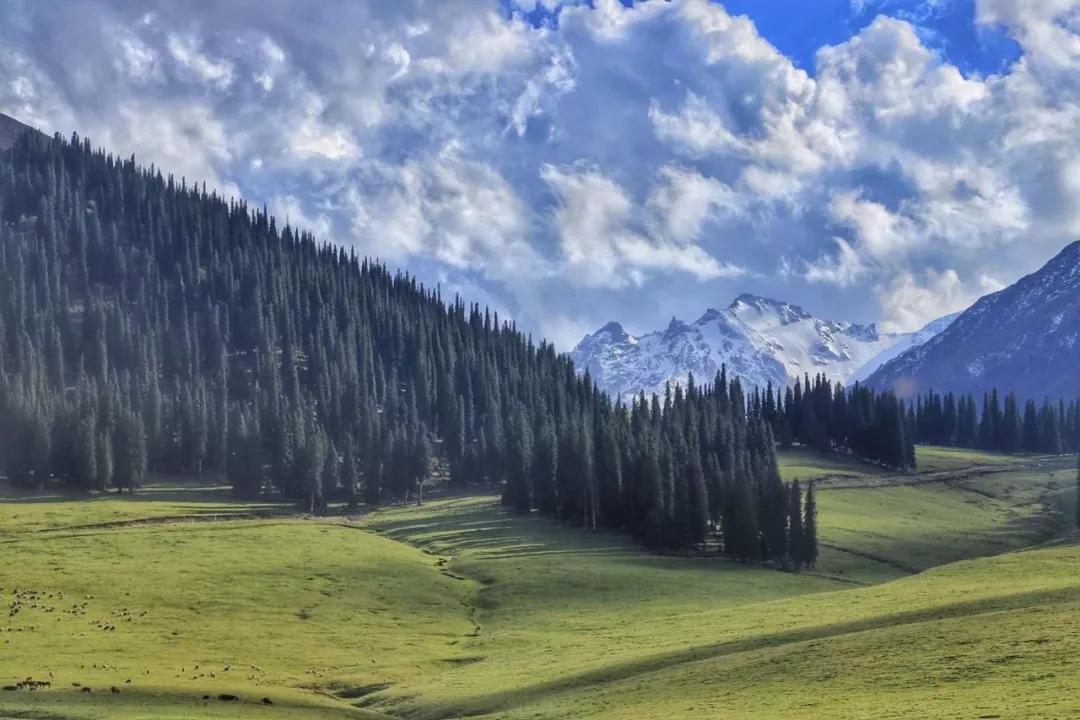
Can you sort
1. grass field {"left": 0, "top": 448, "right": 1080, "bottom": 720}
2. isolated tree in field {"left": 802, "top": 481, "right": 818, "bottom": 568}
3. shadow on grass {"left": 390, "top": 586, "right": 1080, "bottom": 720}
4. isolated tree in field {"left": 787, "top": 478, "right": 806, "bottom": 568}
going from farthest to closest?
1. isolated tree in field {"left": 787, "top": 478, "right": 806, "bottom": 568}
2. isolated tree in field {"left": 802, "top": 481, "right": 818, "bottom": 568}
3. shadow on grass {"left": 390, "top": 586, "right": 1080, "bottom": 720}
4. grass field {"left": 0, "top": 448, "right": 1080, "bottom": 720}

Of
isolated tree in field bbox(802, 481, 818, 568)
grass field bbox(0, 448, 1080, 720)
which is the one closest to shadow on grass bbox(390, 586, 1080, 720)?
grass field bbox(0, 448, 1080, 720)

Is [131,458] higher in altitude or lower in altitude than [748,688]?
higher

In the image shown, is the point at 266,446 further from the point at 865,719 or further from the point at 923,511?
the point at 865,719

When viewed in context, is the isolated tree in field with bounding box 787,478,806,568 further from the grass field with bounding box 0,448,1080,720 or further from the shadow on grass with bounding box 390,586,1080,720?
the shadow on grass with bounding box 390,586,1080,720

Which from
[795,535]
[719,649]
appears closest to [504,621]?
[719,649]

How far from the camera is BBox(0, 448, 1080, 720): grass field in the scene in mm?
49750

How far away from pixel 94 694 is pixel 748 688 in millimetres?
36260

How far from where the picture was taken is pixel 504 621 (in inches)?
3652

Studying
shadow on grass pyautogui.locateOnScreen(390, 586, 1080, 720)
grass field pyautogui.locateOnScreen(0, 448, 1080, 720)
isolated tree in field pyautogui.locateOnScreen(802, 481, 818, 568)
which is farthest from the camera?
isolated tree in field pyautogui.locateOnScreen(802, 481, 818, 568)

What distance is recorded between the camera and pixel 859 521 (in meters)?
159

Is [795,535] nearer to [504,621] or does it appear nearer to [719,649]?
[504,621]

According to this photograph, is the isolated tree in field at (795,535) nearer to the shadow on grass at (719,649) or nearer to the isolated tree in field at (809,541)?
the isolated tree in field at (809,541)

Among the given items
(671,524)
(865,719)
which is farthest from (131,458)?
(865,719)

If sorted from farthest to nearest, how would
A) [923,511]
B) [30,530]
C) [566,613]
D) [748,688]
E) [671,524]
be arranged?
[923,511] < [671,524] < [30,530] < [566,613] < [748,688]
